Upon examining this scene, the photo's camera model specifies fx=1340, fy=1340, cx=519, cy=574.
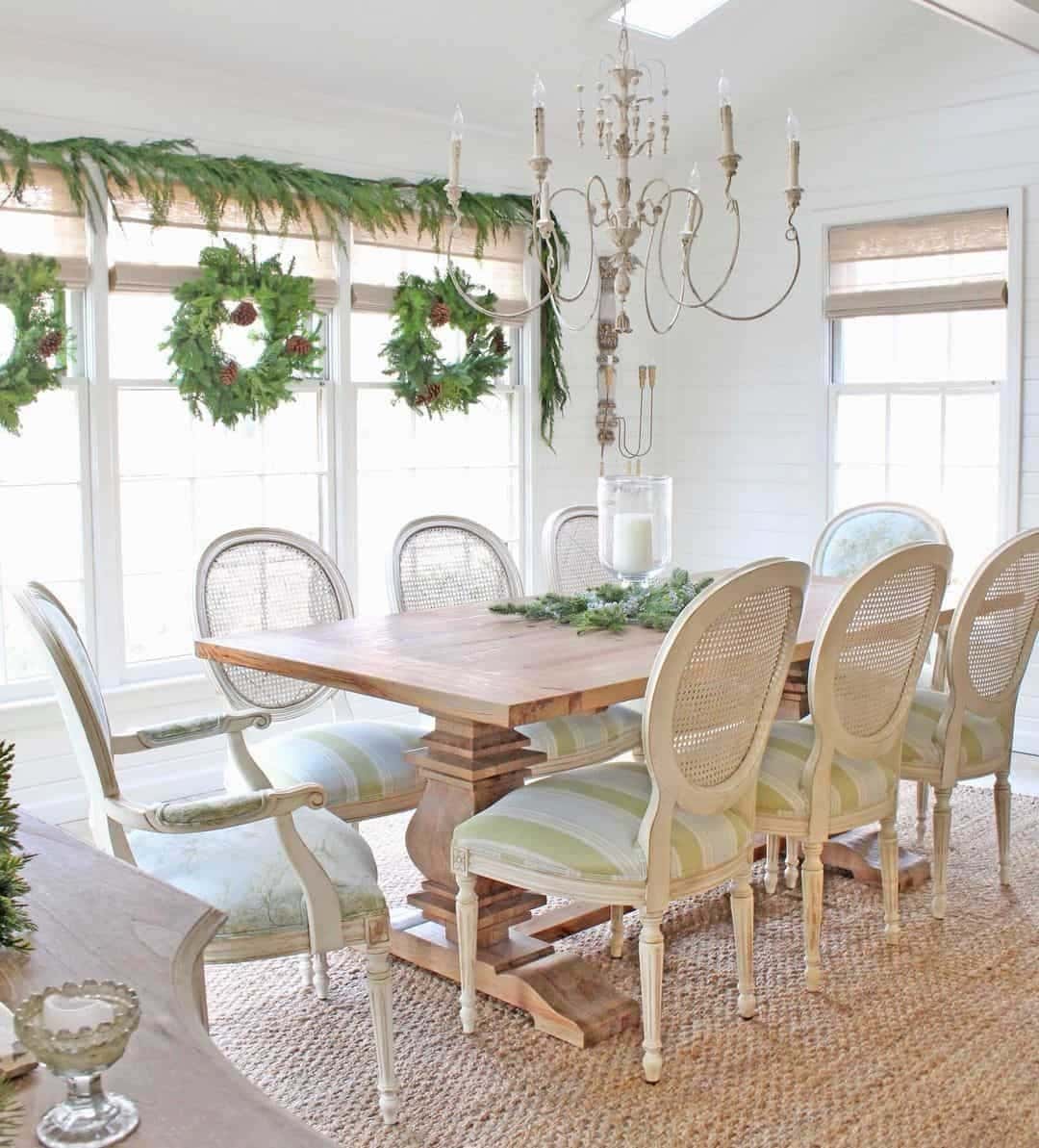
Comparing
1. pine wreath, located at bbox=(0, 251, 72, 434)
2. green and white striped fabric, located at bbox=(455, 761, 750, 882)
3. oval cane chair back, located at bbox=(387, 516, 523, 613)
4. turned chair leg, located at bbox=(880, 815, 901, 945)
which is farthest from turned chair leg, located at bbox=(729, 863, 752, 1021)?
pine wreath, located at bbox=(0, 251, 72, 434)

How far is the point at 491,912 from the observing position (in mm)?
3111

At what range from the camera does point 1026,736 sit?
5418mm

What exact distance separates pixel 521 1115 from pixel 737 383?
435 centimetres

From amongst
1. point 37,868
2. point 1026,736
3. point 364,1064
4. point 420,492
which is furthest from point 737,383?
point 37,868

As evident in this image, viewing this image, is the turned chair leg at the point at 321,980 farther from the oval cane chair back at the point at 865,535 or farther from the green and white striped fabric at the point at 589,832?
the oval cane chair back at the point at 865,535

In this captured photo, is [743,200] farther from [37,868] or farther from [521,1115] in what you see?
[37,868]

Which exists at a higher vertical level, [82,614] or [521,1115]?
[82,614]

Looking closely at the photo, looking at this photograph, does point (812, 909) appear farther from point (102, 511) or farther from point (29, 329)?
point (29, 329)

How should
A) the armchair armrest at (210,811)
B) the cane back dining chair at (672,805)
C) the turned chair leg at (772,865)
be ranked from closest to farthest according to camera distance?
the armchair armrest at (210,811), the cane back dining chair at (672,805), the turned chair leg at (772,865)

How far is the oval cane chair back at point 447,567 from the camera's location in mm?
4219

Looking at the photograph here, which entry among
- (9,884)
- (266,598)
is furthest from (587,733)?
(9,884)

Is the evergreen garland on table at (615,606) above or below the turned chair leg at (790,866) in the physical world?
above

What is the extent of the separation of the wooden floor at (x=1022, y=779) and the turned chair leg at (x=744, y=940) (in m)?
2.00

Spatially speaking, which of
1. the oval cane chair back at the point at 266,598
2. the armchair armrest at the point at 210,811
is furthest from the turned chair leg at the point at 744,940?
the oval cane chair back at the point at 266,598
